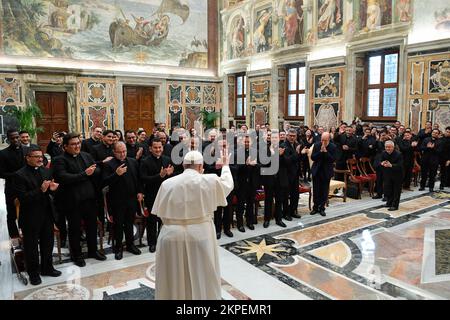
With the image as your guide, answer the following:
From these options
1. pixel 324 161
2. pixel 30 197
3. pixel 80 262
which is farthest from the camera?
pixel 324 161

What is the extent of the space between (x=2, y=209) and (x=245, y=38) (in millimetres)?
13184

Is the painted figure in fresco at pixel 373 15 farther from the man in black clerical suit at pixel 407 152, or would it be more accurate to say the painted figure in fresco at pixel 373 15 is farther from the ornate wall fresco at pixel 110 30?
the ornate wall fresco at pixel 110 30

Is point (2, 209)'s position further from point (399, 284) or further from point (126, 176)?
point (399, 284)

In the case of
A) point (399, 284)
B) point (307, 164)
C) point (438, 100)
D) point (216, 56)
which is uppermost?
point (216, 56)

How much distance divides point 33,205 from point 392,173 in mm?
7031

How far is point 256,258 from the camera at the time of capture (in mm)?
5465

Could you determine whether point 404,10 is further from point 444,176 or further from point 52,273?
point 52,273

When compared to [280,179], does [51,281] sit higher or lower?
lower

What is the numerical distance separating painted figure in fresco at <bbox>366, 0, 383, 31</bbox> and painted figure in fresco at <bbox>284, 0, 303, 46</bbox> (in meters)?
3.06

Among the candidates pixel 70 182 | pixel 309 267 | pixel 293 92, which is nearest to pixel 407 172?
pixel 309 267

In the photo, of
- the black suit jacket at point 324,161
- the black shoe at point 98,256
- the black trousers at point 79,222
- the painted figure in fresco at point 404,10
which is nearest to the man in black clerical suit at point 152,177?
the black shoe at point 98,256

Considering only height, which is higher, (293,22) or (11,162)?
(293,22)

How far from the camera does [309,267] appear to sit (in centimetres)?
513

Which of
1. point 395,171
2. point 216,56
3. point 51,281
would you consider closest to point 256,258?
point 51,281
